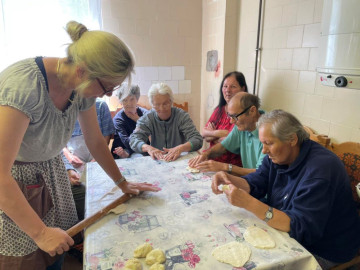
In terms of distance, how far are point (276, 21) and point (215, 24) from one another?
93cm

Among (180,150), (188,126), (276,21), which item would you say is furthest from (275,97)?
(180,150)

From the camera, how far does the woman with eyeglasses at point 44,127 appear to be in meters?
0.94

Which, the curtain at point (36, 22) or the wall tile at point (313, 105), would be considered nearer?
the wall tile at point (313, 105)

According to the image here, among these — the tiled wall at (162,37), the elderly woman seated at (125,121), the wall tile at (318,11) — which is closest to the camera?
the wall tile at (318,11)

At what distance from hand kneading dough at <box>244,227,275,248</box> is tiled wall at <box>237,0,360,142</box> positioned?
1.07 meters

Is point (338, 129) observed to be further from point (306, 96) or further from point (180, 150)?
point (180, 150)

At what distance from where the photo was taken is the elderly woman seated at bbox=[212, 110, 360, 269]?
111cm

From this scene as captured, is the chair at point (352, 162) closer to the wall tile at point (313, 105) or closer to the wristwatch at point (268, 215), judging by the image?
the wall tile at point (313, 105)

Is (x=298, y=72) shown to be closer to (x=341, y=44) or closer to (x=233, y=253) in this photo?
(x=341, y=44)

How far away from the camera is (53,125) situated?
45.5 inches

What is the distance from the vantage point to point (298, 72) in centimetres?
214

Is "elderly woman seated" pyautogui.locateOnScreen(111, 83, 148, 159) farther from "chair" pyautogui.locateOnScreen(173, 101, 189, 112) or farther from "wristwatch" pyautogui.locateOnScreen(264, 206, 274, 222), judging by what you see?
"wristwatch" pyautogui.locateOnScreen(264, 206, 274, 222)

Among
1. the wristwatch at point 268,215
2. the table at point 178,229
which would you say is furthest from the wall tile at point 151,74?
the wristwatch at point 268,215

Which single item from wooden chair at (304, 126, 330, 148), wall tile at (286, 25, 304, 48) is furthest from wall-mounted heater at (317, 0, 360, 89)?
wall tile at (286, 25, 304, 48)
